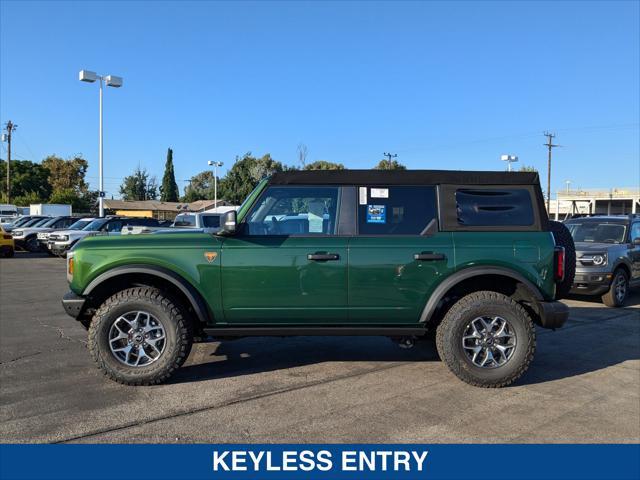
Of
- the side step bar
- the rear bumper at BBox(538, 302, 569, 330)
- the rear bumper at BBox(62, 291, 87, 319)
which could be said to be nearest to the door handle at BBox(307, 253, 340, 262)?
the side step bar

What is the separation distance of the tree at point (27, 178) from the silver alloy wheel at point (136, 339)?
71.8 metres

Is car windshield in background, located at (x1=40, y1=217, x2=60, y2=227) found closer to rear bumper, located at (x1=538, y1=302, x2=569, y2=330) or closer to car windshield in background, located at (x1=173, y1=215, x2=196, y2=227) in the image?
car windshield in background, located at (x1=173, y1=215, x2=196, y2=227)

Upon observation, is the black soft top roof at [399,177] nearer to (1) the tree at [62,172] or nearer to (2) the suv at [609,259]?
(2) the suv at [609,259]

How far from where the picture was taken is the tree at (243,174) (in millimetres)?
57562

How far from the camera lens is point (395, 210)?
4.90 meters

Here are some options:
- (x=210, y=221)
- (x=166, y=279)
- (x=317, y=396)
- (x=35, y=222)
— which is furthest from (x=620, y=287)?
(x=35, y=222)

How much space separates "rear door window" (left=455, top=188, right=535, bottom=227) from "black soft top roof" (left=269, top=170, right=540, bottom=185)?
99 mm

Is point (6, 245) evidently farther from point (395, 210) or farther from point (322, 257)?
point (395, 210)

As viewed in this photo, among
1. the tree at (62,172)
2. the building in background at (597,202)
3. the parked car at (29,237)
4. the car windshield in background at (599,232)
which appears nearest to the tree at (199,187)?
the tree at (62,172)

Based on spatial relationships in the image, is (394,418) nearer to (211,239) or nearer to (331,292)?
(331,292)

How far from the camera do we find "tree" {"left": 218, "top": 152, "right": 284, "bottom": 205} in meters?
57.6

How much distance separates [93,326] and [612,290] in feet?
29.0
